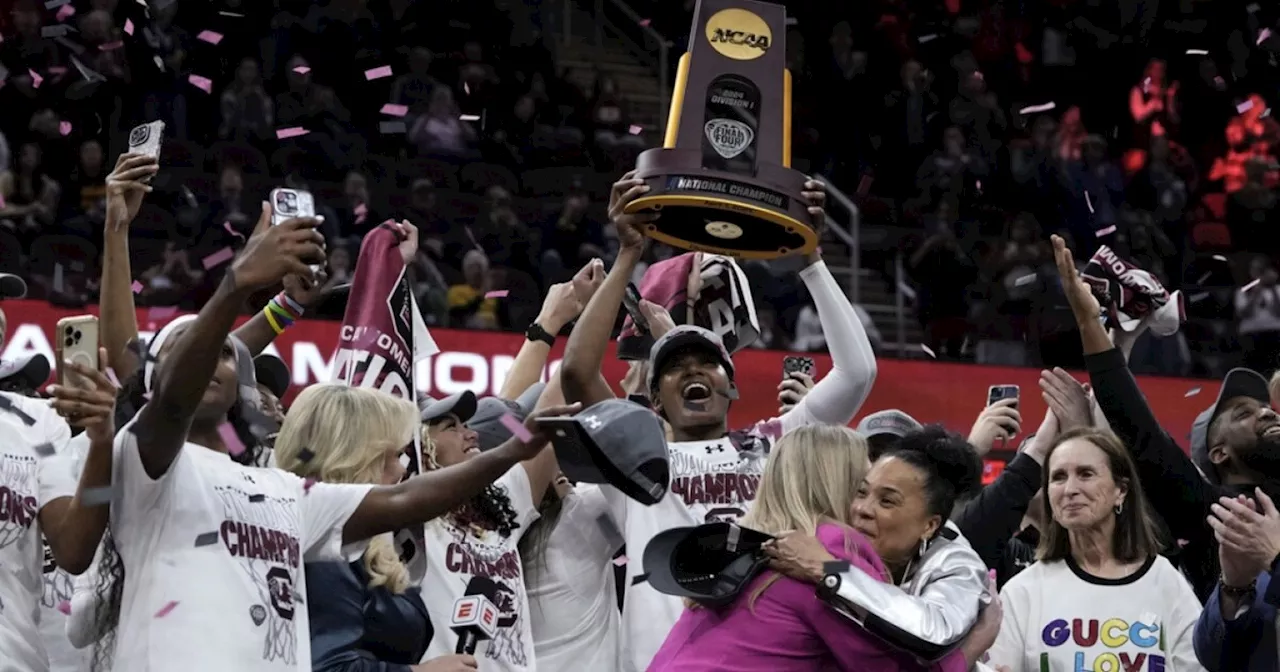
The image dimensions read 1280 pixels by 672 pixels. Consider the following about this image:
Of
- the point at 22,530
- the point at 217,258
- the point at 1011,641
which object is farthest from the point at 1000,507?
the point at 217,258

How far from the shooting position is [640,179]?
13.9ft

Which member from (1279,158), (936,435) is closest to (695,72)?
(936,435)

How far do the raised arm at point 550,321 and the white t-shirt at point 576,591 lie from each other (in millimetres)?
531

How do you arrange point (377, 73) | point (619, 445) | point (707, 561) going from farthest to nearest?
point (377, 73)
point (707, 561)
point (619, 445)

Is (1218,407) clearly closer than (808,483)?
No

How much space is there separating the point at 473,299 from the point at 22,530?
18.6 ft

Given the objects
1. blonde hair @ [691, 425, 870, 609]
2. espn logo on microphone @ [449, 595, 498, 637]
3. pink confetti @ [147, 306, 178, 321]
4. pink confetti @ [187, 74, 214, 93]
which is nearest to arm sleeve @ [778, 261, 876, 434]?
espn logo on microphone @ [449, 595, 498, 637]

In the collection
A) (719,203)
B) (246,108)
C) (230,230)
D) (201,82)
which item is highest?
(201,82)

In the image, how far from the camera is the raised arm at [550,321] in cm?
471

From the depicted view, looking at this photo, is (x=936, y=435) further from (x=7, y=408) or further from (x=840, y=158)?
(x=840, y=158)

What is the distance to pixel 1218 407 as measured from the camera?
4637mm

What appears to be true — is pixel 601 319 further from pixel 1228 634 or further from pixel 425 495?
pixel 1228 634

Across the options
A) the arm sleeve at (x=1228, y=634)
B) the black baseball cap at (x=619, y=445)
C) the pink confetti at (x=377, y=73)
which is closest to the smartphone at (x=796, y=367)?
the arm sleeve at (x=1228, y=634)

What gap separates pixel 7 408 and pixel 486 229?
20.6 feet
